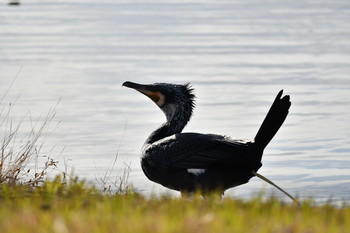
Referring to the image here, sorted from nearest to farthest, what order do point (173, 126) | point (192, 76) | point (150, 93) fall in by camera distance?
point (173, 126) < point (150, 93) < point (192, 76)

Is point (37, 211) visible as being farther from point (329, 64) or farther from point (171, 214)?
point (329, 64)

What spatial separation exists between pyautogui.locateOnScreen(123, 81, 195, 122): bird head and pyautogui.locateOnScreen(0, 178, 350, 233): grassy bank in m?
2.77

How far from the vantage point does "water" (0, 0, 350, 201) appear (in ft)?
49.2

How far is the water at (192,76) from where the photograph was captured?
49.2ft

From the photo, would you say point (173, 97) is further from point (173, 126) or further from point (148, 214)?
point (148, 214)

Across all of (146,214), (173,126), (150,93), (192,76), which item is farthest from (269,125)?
(192,76)

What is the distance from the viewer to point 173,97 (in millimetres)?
11602

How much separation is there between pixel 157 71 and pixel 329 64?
4155 millimetres

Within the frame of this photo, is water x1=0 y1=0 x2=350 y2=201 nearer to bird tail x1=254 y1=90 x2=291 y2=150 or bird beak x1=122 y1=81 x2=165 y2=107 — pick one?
bird beak x1=122 y1=81 x2=165 y2=107

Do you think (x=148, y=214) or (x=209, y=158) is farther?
(x=209, y=158)

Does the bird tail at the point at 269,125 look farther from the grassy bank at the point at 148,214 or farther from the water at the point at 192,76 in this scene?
the grassy bank at the point at 148,214

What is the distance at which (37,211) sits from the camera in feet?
23.5

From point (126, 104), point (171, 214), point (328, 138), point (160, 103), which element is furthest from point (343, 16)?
point (171, 214)

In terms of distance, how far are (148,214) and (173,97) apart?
182 inches
